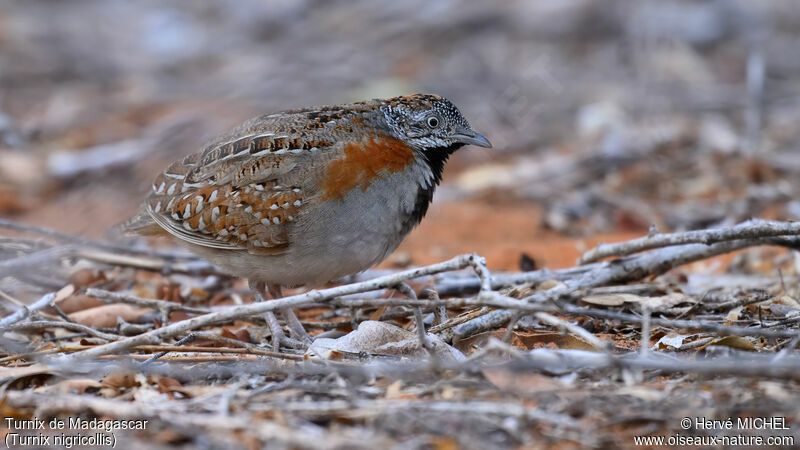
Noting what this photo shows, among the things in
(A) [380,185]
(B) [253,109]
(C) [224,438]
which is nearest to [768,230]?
(A) [380,185]

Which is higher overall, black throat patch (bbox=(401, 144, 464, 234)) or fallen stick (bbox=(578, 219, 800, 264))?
black throat patch (bbox=(401, 144, 464, 234))

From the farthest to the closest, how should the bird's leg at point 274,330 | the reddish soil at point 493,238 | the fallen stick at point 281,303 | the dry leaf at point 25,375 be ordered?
the reddish soil at point 493,238, the bird's leg at point 274,330, the dry leaf at point 25,375, the fallen stick at point 281,303

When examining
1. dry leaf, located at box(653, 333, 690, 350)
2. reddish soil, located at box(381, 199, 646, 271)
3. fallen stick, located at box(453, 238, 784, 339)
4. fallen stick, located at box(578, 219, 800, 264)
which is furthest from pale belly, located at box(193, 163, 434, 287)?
reddish soil, located at box(381, 199, 646, 271)

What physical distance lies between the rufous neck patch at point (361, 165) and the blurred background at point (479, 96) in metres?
2.00

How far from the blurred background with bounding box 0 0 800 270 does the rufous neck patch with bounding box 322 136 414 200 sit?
2.00 metres

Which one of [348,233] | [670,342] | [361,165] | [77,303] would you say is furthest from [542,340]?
[77,303]

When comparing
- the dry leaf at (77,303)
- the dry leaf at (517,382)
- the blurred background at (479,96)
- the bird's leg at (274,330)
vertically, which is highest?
the blurred background at (479,96)

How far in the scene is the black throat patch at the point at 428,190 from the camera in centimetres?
577

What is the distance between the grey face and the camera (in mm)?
6004

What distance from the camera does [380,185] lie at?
5590mm

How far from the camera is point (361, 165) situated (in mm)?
5590

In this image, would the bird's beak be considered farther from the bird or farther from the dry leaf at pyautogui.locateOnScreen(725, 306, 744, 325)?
the dry leaf at pyautogui.locateOnScreen(725, 306, 744, 325)

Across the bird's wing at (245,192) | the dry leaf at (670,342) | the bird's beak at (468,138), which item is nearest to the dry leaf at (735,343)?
the dry leaf at (670,342)

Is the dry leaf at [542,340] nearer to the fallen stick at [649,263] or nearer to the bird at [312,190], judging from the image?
the fallen stick at [649,263]
